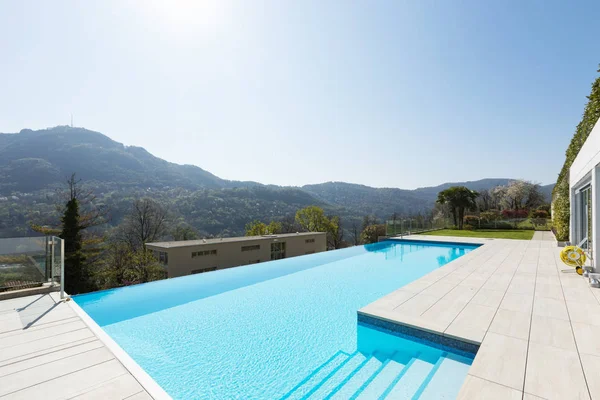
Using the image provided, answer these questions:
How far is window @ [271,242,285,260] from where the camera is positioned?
541 inches

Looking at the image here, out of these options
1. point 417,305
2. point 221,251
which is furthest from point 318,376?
point 221,251

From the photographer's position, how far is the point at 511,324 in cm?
324

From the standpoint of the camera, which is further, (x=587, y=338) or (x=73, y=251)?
(x=73, y=251)

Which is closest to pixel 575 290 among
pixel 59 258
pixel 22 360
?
pixel 22 360

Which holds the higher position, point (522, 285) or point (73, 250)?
point (522, 285)

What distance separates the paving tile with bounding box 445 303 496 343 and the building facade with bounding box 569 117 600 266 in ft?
9.67

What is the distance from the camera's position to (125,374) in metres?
2.18

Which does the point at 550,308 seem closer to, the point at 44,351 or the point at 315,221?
the point at 44,351

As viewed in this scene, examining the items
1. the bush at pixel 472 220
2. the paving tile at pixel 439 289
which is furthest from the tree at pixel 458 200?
the paving tile at pixel 439 289

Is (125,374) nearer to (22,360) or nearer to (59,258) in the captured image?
(22,360)

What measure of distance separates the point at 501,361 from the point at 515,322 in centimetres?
116

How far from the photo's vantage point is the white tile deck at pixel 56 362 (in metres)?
1.95

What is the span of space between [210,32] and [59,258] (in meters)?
7.95

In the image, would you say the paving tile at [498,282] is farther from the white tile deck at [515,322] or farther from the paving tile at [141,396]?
the paving tile at [141,396]
